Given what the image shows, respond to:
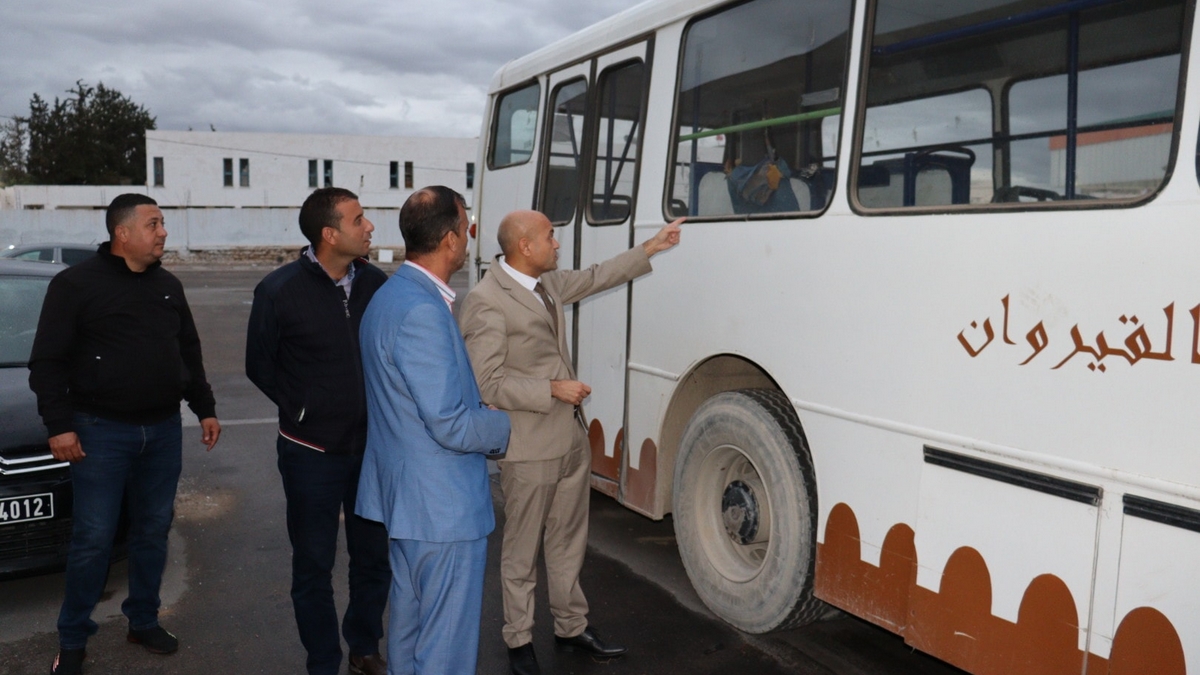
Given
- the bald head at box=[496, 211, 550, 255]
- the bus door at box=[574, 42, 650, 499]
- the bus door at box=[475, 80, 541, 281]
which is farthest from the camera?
the bus door at box=[475, 80, 541, 281]

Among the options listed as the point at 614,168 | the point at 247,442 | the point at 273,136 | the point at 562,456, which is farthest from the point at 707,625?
the point at 273,136

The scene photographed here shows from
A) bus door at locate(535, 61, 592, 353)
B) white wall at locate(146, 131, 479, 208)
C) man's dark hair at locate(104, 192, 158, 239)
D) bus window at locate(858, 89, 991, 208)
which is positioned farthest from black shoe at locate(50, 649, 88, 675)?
white wall at locate(146, 131, 479, 208)

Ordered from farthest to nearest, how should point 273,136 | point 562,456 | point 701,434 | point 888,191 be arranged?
point 273,136 < point 701,434 < point 562,456 < point 888,191

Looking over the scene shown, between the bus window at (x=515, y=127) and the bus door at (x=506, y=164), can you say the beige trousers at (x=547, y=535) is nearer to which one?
the bus door at (x=506, y=164)

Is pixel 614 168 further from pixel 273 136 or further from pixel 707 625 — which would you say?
pixel 273 136

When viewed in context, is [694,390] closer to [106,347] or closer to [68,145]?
[106,347]

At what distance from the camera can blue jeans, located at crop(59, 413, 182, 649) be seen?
4.05m

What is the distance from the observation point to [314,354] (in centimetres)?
381

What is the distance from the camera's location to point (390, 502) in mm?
3064

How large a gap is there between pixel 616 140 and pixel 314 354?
2484 millimetres

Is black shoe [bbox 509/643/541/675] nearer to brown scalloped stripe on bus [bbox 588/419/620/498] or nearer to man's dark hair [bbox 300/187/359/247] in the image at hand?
brown scalloped stripe on bus [bbox 588/419/620/498]

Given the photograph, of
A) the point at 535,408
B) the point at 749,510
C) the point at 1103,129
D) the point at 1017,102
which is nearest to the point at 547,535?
the point at 535,408

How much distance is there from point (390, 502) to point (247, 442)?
609cm

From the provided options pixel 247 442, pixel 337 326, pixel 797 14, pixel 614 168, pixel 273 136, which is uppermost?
pixel 273 136
